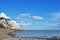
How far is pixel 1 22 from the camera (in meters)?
143
